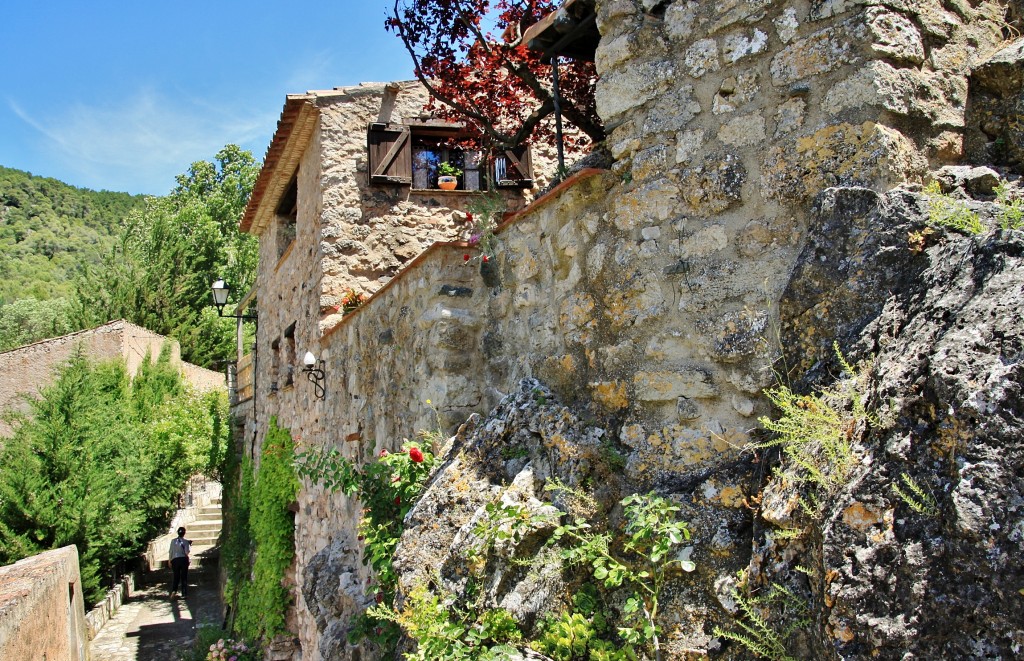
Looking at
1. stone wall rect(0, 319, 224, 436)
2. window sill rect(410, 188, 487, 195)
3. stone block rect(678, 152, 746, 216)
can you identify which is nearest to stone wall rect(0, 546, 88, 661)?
window sill rect(410, 188, 487, 195)

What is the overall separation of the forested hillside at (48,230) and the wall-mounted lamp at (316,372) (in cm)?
3971

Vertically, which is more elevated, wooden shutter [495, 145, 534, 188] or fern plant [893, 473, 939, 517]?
wooden shutter [495, 145, 534, 188]

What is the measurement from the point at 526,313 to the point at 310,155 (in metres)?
A: 5.85

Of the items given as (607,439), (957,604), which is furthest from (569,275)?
(957,604)

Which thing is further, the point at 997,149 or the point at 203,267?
the point at 203,267

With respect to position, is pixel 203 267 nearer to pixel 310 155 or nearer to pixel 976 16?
pixel 310 155

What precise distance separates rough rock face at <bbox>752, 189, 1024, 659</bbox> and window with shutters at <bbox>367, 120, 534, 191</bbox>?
5947 millimetres

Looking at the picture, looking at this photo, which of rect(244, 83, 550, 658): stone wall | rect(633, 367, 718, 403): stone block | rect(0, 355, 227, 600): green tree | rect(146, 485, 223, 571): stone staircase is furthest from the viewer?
rect(146, 485, 223, 571): stone staircase

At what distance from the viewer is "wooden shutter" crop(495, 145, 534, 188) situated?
8.03 m

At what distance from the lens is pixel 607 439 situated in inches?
116

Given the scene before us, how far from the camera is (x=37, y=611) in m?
6.52

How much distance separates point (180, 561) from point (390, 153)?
39.9 feet

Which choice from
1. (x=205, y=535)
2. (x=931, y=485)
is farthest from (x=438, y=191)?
(x=205, y=535)

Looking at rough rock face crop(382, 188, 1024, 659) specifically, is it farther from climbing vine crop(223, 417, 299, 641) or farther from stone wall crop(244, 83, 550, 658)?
climbing vine crop(223, 417, 299, 641)
